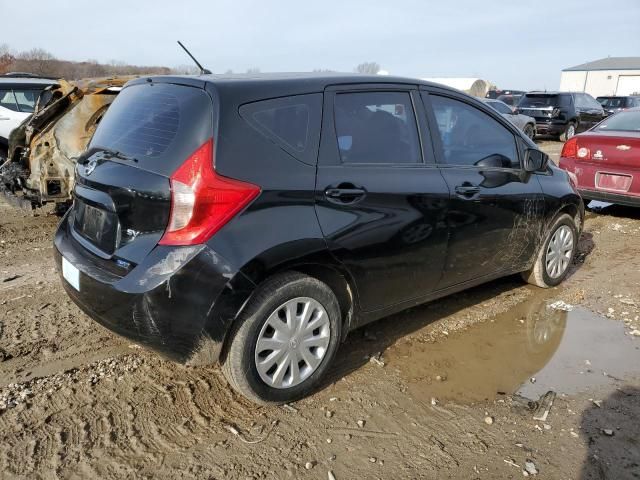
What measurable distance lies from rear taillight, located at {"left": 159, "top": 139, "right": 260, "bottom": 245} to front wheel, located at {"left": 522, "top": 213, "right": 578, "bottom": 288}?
10.3 ft

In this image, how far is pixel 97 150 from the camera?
295 centimetres

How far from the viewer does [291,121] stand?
2.71 m

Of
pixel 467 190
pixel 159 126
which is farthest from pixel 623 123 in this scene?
pixel 159 126

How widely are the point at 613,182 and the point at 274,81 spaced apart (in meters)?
5.54

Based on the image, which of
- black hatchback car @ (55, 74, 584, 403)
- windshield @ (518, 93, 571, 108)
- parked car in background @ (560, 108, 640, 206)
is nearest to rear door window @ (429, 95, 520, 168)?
black hatchback car @ (55, 74, 584, 403)

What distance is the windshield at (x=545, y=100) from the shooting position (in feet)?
56.2

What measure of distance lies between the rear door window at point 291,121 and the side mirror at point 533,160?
2.04 meters

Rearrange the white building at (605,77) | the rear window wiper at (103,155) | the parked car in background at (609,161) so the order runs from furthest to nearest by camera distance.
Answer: the white building at (605,77)
the parked car in background at (609,161)
the rear window wiper at (103,155)

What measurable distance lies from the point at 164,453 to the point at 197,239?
105 centimetres

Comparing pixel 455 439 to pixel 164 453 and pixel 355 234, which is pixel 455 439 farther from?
pixel 164 453

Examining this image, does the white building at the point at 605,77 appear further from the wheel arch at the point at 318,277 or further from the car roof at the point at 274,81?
the wheel arch at the point at 318,277

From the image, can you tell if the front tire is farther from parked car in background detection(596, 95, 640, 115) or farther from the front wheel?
parked car in background detection(596, 95, 640, 115)

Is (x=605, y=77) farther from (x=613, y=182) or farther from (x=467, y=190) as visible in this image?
(x=467, y=190)

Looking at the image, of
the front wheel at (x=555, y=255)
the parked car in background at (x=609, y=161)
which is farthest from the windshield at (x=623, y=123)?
the front wheel at (x=555, y=255)
